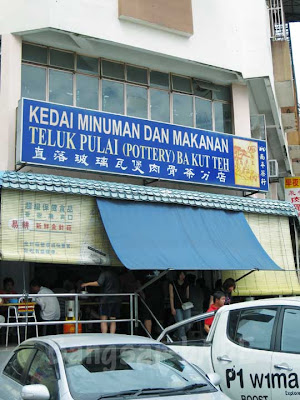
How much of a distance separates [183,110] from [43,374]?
1049 cm

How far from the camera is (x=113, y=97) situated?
13.3 meters

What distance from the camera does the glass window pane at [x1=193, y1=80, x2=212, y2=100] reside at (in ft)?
48.2

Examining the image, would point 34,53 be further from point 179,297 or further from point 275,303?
point 275,303

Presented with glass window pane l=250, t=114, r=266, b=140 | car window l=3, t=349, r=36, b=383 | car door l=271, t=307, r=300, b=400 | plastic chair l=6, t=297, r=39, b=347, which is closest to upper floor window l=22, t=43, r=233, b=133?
glass window pane l=250, t=114, r=266, b=140

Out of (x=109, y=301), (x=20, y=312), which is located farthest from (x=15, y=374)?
(x=109, y=301)

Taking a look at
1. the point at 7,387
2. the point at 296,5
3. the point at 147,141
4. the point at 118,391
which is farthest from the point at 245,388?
the point at 296,5

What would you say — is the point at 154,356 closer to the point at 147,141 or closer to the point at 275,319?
the point at 275,319

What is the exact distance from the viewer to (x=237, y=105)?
49.6 feet

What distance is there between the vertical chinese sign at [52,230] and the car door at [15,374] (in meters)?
4.38

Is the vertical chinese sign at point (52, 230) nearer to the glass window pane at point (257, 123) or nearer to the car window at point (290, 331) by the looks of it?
the car window at point (290, 331)

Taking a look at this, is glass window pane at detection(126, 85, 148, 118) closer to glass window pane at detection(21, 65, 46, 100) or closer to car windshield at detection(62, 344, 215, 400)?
glass window pane at detection(21, 65, 46, 100)

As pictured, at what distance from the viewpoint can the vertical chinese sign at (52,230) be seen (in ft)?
33.4

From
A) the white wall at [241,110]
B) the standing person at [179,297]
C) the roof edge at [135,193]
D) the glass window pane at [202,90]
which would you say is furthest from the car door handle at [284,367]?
the glass window pane at [202,90]

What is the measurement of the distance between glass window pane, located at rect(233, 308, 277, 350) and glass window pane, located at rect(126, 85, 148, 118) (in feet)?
26.8
